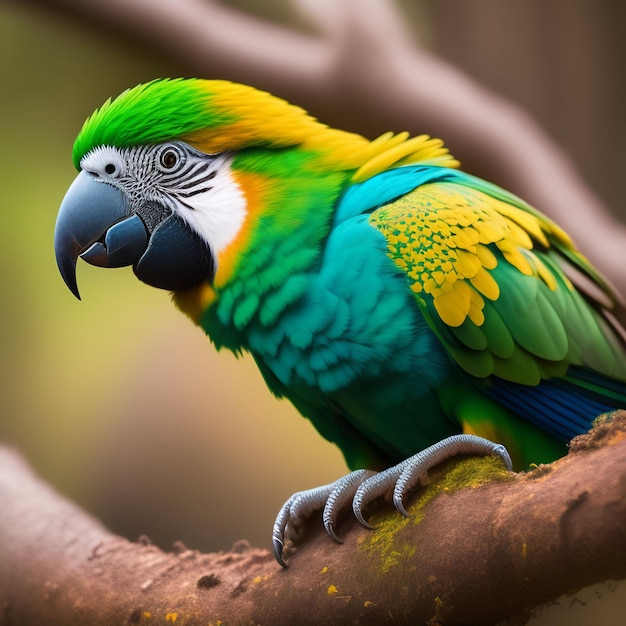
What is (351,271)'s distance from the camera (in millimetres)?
986

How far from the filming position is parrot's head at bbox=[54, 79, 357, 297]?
1.05m

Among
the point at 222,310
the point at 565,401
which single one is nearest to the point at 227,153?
the point at 222,310

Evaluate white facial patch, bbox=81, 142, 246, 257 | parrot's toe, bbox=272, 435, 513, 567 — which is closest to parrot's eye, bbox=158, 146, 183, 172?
white facial patch, bbox=81, 142, 246, 257

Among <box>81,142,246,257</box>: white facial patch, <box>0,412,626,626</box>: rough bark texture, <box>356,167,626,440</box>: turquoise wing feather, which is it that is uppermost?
<box>81,142,246,257</box>: white facial patch

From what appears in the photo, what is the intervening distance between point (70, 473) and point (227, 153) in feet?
3.41

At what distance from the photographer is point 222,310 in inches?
41.4

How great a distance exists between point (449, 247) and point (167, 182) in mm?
410

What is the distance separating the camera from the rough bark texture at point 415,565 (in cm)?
64

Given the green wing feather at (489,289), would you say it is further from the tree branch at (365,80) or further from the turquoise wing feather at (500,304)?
the tree branch at (365,80)

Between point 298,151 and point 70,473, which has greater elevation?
point 298,151

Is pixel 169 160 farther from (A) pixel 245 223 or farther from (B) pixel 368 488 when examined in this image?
(B) pixel 368 488

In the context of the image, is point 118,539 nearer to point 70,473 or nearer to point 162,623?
point 162,623

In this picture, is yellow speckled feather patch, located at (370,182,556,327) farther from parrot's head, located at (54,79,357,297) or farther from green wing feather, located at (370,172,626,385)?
parrot's head, located at (54,79,357,297)

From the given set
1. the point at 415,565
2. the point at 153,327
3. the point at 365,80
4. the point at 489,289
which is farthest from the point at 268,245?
the point at 153,327
